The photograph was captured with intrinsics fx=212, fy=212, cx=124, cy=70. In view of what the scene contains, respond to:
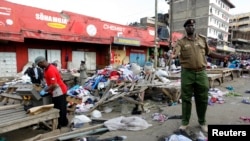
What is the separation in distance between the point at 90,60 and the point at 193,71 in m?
A: 14.6

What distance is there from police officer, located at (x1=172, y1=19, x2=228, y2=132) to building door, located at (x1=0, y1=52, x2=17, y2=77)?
37.4ft

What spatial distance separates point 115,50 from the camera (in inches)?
750

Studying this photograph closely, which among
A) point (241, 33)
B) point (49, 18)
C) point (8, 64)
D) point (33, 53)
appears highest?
point (241, 33)

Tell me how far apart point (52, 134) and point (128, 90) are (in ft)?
9.17

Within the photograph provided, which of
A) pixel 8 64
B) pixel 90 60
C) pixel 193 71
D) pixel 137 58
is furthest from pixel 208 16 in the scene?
pixel 193 71

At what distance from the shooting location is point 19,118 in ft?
12.5

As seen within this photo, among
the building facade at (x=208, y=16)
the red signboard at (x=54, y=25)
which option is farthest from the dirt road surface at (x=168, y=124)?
the building facade at (x=208, y=16)

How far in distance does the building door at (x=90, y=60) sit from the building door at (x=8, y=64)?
5.78 meters

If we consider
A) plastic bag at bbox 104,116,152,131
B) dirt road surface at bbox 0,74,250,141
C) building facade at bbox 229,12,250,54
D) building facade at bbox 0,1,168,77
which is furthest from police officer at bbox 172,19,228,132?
building facade at bbox 229,12,250,54

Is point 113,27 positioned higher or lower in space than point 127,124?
higher

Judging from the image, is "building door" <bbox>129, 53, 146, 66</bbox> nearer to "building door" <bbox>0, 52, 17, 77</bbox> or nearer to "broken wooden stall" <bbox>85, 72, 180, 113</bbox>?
"building door" <bbox>0, 52, 17, 77</bbox>

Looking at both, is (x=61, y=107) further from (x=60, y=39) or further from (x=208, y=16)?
(x=208, y=16)

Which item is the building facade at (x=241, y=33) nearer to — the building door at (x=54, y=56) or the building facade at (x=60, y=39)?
the building facade at (x=60, y=39)

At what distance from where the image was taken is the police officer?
11.8ft
